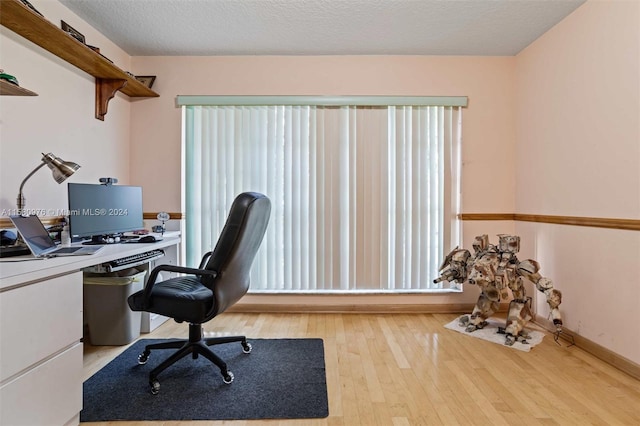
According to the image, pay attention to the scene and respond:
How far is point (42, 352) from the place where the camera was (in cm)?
130

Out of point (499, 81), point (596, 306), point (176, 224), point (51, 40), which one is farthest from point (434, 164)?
point (51, 40)

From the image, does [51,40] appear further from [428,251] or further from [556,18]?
[556,18]

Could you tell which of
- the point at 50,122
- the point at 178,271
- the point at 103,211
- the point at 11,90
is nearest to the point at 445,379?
the point at 178,271

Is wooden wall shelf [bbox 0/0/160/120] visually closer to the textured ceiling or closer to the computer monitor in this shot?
the textured ceiling

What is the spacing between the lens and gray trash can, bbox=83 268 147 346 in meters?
2.30

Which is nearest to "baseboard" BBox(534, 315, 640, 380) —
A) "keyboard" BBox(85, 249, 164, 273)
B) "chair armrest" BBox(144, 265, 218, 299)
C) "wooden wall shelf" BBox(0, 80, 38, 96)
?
"chair armrest" BBox(144, 265, 218, 299)

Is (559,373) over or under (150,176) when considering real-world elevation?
under

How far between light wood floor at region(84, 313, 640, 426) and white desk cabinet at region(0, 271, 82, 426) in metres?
0.37

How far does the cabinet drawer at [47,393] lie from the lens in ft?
3.86

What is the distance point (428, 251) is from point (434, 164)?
0.84 metres

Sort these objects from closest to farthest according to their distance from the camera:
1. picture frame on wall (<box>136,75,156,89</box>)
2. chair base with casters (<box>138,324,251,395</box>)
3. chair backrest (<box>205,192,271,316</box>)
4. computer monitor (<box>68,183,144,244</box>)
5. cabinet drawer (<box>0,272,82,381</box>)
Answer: cabinet drawer (<box>0,272,82,381</box>) < chair backrest (<box>205,192,271,316</box>) < chair base with casters (<box>138,324,251,395</box>) < computer monitor (<box>68,183,144,244</box>) < picture frame on wall (<box>136,75,156,89</box>)

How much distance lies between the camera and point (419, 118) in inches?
121

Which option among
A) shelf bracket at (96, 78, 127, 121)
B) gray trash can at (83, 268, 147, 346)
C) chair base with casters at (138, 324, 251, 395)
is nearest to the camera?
chair base with casters at (138, 324, 251, 395)

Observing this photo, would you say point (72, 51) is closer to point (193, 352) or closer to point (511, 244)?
point (193, 352)
